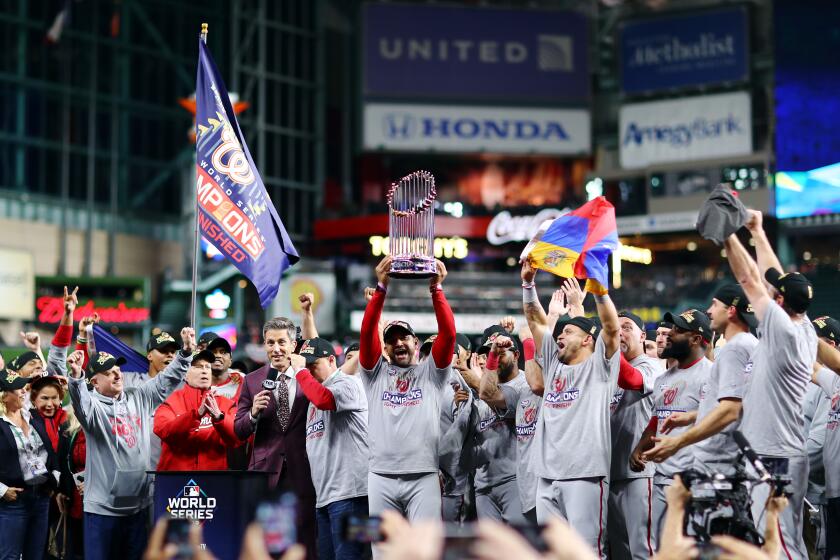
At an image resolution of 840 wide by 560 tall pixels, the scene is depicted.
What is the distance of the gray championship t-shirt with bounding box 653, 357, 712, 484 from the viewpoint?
9.21 meters

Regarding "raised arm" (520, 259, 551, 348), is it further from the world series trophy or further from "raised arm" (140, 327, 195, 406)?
"raised arm" (140, 327, 195, 406)

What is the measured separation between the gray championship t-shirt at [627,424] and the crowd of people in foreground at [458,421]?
0.02 meters

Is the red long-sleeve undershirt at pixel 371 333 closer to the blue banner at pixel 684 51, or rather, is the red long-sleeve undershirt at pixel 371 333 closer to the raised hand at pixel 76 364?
the raised hand at pixel 76 364

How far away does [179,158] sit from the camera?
44719 mm

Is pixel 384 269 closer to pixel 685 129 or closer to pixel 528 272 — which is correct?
pixel 528 272

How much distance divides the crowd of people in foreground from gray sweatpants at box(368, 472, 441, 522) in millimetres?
16

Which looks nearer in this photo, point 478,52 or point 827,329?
point 827,329

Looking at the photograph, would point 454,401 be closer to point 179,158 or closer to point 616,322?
point 616,322

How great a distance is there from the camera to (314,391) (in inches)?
374

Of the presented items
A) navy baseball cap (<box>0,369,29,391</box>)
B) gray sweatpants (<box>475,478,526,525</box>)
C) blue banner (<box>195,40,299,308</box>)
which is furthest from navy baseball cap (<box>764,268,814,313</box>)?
navy baseball cap (<box>0,369,29,391</box>)

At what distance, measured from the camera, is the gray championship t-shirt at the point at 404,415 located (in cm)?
929

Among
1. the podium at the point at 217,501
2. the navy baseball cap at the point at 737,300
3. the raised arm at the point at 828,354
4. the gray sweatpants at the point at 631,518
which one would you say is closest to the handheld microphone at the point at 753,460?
the navy baseball cap at the point at 737,300

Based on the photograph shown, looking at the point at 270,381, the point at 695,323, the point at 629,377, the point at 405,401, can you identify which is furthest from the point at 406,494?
the point at 695,323

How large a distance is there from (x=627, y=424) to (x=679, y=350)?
81cm
